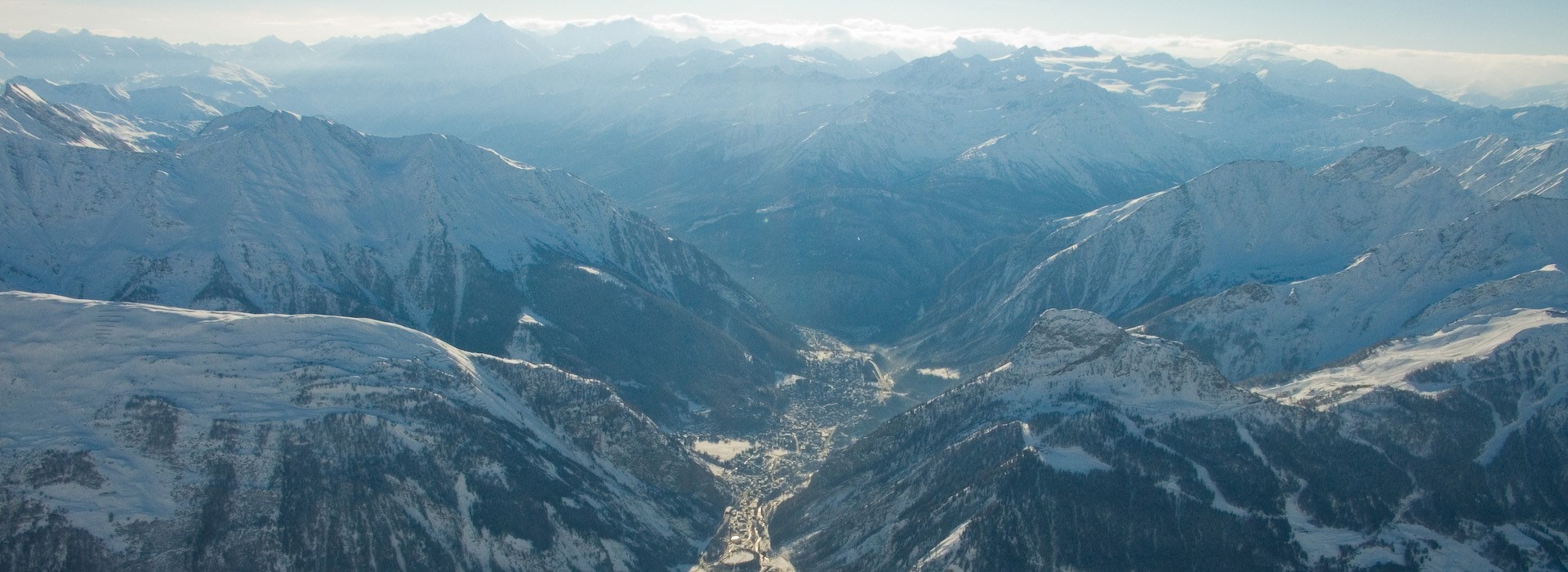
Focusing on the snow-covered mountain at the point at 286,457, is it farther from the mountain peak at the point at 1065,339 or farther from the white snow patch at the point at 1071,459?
the mountain peak at the point at 1065,339

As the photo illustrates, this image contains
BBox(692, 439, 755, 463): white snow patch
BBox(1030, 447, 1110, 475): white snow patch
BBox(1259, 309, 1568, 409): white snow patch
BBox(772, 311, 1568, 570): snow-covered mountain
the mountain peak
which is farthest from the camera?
BBox(692, 439, 755, 463): white snow patch

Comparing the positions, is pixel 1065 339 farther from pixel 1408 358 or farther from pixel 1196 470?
pixel 1408 358

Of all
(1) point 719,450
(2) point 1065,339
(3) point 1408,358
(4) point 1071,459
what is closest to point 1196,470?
(4) point 1071,459

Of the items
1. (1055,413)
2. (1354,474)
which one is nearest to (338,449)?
(1055,413)

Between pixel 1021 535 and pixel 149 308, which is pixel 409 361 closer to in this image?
pixel 149 308

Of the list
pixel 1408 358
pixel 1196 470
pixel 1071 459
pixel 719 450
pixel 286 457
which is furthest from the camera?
pixel 719 450

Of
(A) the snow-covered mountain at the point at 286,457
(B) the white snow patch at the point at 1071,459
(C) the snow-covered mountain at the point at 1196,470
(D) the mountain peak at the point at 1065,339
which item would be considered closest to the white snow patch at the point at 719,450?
(A) the snow-covered mountain at the point at 286,457

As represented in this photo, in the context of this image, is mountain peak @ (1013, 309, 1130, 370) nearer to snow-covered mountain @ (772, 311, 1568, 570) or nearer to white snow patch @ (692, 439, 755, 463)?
snow-covered mountain @ (772, 311, 1568, 570)

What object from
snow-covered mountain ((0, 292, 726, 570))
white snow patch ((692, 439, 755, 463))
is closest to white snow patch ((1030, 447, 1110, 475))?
snow-covered mountain ((0, 292, 726, 570))
